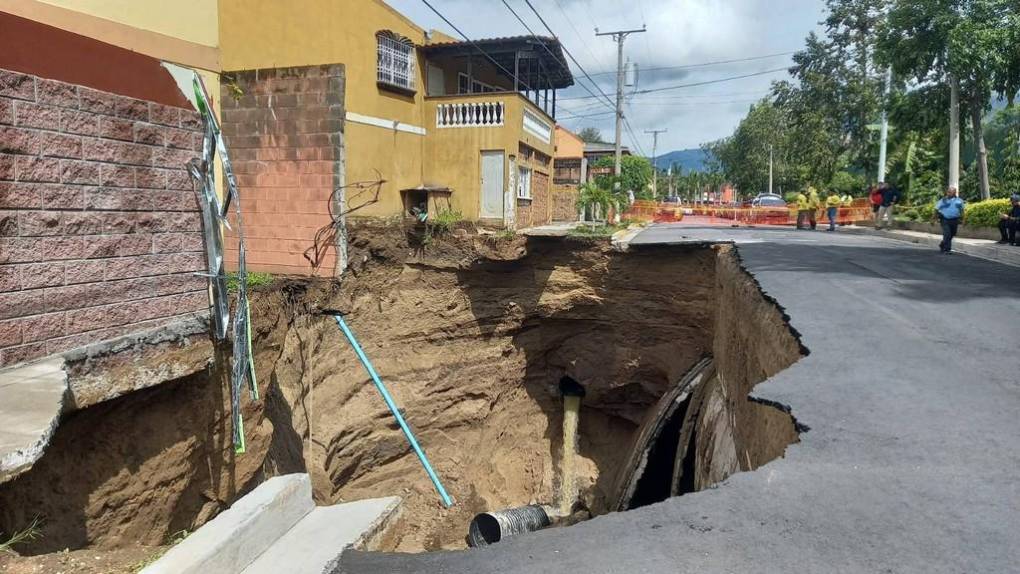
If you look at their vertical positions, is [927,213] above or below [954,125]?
below

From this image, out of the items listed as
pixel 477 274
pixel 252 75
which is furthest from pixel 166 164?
pixel 477 274

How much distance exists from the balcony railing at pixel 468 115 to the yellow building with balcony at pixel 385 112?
0.09 feet

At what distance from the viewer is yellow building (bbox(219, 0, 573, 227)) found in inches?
494

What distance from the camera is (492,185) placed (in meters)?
16.3

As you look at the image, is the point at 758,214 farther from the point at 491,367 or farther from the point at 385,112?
the point at 385,112

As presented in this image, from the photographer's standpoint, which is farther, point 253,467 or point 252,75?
point 252,75

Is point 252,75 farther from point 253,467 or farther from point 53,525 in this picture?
point 53,525

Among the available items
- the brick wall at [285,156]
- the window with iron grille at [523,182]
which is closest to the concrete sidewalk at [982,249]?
the window with iron grille at [523,182]

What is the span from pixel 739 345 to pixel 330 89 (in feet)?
23.4

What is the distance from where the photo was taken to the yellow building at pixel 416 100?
1255cm

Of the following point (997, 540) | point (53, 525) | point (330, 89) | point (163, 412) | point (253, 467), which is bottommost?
point (253, 467)

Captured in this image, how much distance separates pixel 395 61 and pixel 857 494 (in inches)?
584

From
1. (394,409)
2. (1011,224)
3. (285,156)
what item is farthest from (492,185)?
(1011,224)

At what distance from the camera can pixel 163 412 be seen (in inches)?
217
